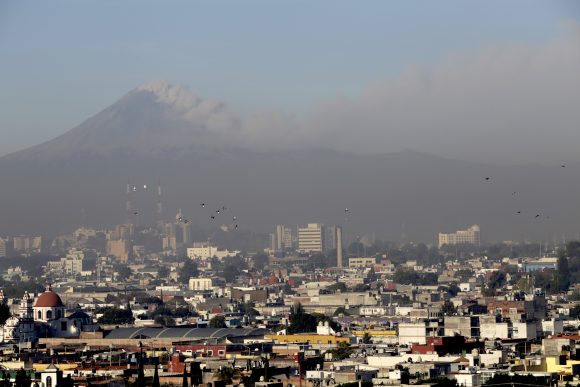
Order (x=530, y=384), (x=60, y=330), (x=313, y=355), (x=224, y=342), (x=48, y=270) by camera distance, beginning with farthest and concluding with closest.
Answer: (x=48, y=270) → (x=60, y=330) → (x=224, y=342) → (x=313, y=355) → (x=530, y=384)

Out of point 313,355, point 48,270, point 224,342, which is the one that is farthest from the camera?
point 48,270

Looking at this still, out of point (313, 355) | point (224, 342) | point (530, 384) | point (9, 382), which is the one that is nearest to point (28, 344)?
point (224, 342)

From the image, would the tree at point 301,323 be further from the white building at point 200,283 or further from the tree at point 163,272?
the tree at point 163,272

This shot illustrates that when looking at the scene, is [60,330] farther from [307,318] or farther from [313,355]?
[313,355]

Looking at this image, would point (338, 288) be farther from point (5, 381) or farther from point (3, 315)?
point (5, 381)

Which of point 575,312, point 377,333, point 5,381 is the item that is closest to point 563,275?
point 575,312

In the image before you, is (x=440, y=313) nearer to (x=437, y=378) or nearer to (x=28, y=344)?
(x=28, y=344)

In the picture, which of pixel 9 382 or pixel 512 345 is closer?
pixel 9 382

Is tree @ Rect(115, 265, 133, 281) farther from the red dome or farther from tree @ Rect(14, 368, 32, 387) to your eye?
tree @ Rect(14, 368, 32, 387)
